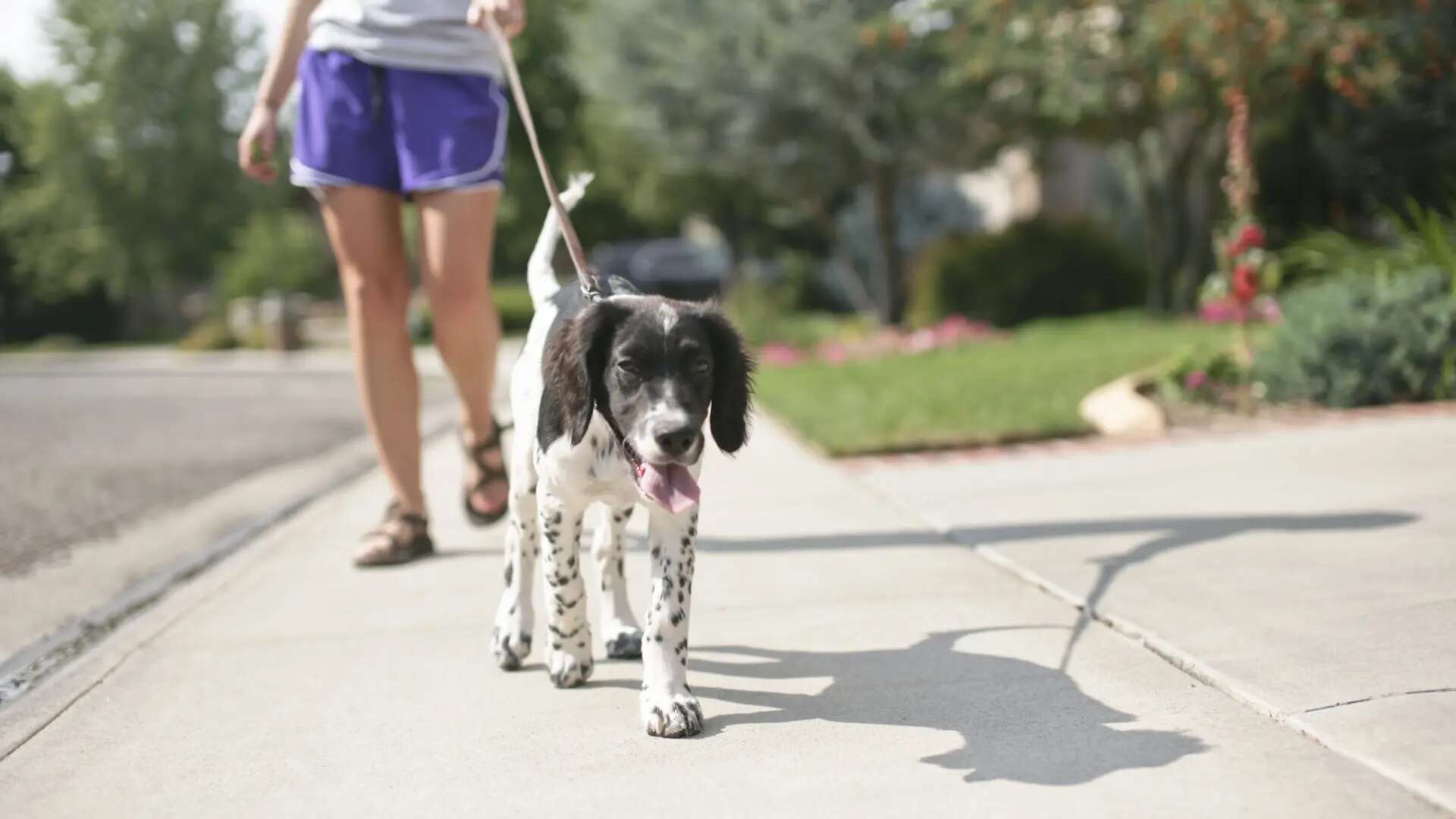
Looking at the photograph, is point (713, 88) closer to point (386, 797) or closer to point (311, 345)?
point (311, 345)

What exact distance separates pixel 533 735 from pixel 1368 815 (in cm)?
165

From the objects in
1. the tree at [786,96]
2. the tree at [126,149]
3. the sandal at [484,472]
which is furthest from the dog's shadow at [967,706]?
the tree at [126,149]

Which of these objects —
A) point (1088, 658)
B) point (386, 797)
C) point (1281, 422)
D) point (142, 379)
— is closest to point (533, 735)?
point (386, 797)

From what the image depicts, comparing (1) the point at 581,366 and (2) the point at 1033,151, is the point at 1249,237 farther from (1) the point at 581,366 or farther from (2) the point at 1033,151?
(2) the point at 1033,151

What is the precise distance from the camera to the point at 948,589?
163 inches

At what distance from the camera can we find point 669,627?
3.06m

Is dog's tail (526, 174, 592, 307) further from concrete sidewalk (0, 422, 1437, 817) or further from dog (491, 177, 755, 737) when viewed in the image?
concrete sidewalk (0, 422, 1437, 817)

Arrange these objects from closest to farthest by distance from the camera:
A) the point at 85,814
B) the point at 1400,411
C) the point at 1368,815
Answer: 1. the point at 1368,815
2. the point at 85,814
3. the point at 1400,411

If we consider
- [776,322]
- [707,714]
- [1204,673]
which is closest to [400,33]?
[707,714]

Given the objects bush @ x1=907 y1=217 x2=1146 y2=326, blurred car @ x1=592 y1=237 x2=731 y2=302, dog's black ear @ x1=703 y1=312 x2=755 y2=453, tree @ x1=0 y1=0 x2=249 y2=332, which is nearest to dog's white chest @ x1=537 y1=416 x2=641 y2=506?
dog's black ear @ x1=703 y1=312 x2=755 y2=453

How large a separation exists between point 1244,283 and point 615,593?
5719mm

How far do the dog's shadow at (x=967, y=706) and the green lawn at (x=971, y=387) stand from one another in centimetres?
386

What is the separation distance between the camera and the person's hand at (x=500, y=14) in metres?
4.30

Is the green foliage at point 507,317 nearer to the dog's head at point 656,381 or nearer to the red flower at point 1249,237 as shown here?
the red flower at point 1249,237
